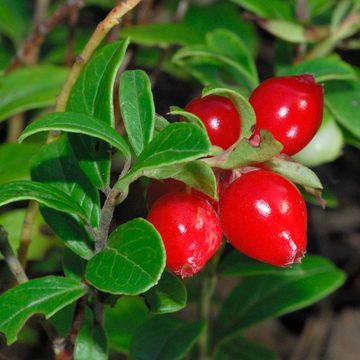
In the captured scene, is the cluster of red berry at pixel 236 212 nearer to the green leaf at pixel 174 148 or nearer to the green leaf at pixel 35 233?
the green leaf at pixel 174 148

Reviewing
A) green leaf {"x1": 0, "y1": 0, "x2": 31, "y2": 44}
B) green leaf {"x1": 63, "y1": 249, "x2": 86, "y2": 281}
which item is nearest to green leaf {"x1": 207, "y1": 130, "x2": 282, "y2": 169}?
green leaf {"x1": 63, "y1": 249, "x2": 86, "y2": 281}

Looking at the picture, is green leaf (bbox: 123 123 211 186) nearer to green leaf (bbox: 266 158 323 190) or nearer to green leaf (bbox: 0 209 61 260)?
green leaf (bbox: 266 158 323 190)

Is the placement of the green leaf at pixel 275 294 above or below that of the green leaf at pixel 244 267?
below

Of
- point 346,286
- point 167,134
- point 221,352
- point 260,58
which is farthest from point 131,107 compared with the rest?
point 260,58

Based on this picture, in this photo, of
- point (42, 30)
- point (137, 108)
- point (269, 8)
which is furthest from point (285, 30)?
point (137, 108)

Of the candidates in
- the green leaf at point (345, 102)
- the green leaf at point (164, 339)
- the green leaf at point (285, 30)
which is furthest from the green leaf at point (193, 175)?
the green leaf at point (285, 30)

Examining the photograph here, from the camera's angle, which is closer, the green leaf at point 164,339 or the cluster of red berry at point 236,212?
the cluster of red berry at point 236,212
